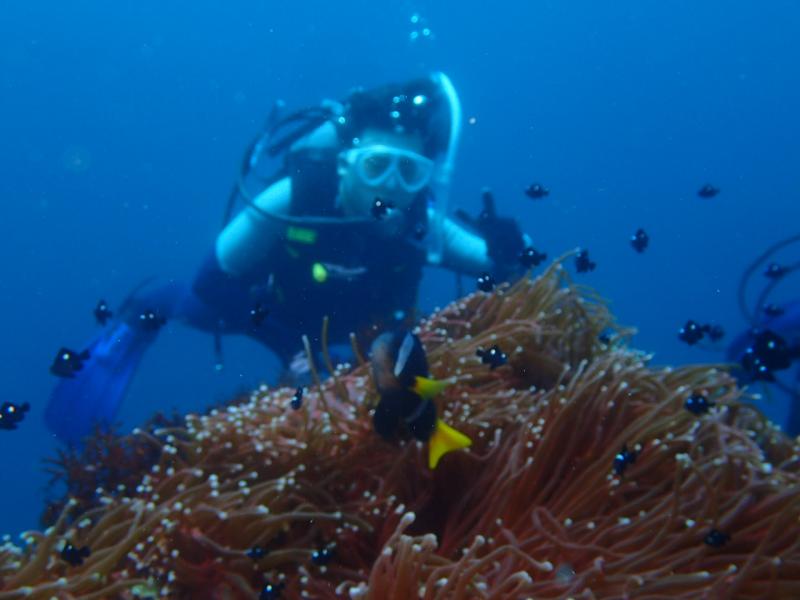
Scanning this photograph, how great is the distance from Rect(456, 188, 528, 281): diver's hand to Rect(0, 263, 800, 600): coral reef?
3.48 m

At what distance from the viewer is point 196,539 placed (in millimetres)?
2449

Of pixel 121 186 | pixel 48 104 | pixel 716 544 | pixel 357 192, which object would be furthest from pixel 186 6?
pixel 716 544

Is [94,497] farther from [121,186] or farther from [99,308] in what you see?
[121,186]

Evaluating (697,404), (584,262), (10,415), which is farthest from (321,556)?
(584,262)

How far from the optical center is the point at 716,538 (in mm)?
2188

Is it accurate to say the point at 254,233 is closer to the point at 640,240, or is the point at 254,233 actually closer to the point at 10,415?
the point at 10,415

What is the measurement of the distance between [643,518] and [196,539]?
1.87 m

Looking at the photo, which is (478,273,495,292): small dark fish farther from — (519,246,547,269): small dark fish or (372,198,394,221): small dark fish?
(372,198,394,221): small dark fish

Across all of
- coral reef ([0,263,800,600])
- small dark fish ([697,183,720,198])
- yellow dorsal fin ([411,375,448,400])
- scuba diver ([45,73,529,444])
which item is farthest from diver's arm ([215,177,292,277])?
small dark fish ([697,183,720,198])

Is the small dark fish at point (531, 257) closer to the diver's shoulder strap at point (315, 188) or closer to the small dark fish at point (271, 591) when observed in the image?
the diver's shoulder strap at point (315, 188)

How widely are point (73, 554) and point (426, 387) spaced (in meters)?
1.54

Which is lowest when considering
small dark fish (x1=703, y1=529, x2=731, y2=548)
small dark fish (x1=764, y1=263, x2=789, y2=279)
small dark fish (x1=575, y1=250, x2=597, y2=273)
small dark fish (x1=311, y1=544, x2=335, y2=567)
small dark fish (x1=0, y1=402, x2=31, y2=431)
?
small dark fish (x1=703, y1=529, x2=731, y2=548)

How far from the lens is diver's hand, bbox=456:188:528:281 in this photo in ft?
22.7

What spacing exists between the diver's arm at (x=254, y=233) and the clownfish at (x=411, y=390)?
14.5ft
